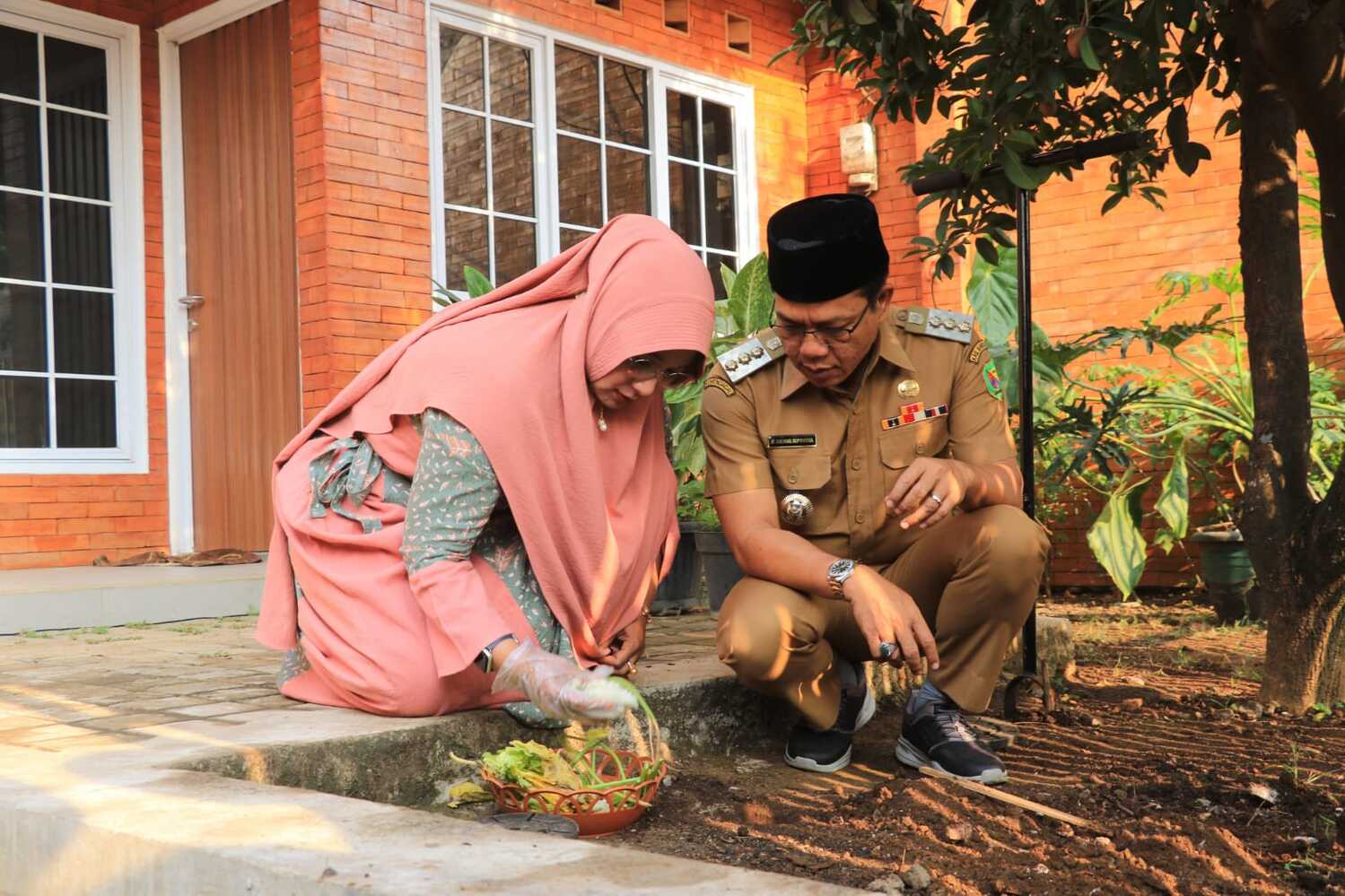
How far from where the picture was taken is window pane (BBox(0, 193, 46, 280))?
598 centimetres

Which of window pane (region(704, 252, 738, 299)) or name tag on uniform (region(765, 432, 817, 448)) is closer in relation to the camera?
name tag on uniform (region(765, 432, 817, 448))

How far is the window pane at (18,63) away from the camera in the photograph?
5996 mm

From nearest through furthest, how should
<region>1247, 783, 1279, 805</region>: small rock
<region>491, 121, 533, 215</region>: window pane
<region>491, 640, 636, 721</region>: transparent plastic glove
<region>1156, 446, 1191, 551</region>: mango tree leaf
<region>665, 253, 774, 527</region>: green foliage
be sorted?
1. <region>491, 640, 636, 721</region>: transparent plastic glove
2. <region>1247, 783, 1279, 805</region>: small rock
3. <region>665, 253, 774, 527</region>: green foliage
4. <region>1156, 446, 1191, 551</region>: mango tree leaf
5. <region>491, 121, 533, 215</region>: window pane

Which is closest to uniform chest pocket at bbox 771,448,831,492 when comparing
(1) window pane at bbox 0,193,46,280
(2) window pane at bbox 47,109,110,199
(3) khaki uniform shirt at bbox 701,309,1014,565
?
(3) khaki uniform shirt at bbox 701,309,1014,565

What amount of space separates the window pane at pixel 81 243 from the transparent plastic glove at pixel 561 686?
472 centimetres

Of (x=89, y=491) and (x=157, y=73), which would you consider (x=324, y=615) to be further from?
(x=157, y=73)

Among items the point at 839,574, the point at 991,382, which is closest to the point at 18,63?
the point at 991,382

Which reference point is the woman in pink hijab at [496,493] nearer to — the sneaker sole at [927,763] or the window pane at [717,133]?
the sneaker sole at [927,763]

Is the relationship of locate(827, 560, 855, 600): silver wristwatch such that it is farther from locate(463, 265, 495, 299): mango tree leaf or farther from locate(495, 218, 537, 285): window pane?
locate(495, 218, 537, 285): window pane

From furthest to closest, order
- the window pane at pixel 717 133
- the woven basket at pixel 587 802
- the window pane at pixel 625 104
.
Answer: the window pane at pixel 717 133, the window pane at pixel 625 104, the woven basket at pixel 587 802

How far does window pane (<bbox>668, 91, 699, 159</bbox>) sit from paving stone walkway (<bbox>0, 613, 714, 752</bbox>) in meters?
3.75

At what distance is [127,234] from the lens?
635 centimetres

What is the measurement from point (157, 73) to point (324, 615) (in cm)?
470

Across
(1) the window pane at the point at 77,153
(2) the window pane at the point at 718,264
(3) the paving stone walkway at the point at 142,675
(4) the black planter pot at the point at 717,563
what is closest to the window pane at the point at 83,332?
(1) the window pane at the point at 77,153
